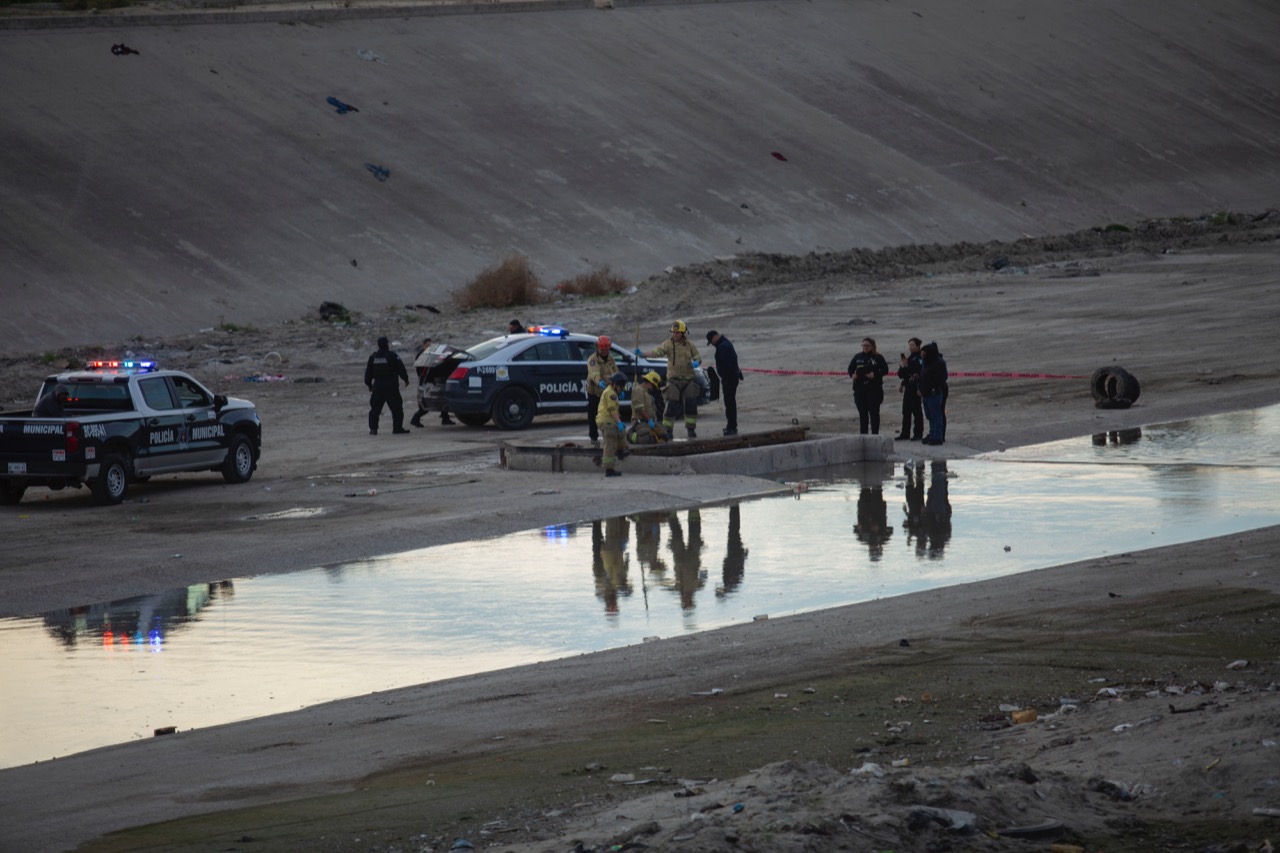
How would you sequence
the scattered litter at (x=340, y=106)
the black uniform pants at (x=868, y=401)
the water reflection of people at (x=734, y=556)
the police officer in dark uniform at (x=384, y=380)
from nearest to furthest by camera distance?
the water reflection of people at (x=734, y=556), the black uniform pants at (x=868, y=401), the police officer in dark uniform at (x=384, y=380), the scattered litter at (x=340, y=106)

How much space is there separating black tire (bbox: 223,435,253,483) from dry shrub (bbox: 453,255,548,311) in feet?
87.5

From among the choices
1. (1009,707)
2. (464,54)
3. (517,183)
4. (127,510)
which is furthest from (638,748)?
(464,54)

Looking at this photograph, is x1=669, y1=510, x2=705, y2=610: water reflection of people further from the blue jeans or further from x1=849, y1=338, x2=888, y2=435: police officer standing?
the blue jeans

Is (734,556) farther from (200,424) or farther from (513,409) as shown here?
Result: (513,409)

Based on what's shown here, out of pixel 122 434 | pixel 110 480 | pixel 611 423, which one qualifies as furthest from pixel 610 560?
pixel 122 434

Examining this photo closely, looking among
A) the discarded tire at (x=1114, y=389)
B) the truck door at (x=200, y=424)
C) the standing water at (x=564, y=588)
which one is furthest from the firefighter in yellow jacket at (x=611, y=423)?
the discarded tire at (x=1114, y=389)

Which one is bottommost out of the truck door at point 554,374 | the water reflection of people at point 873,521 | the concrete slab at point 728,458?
the water reflection of people at point 873,521

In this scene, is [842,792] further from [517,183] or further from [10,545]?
[517,183]

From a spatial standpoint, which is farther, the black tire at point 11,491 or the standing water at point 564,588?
the black tire at point 11,491

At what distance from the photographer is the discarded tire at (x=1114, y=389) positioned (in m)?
25.4

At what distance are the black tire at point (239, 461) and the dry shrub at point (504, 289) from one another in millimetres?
26659

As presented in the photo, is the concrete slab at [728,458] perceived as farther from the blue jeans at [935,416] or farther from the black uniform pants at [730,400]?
the black uniform pants at [730,400]

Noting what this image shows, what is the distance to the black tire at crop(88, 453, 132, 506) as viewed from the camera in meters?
19.6

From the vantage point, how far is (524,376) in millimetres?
26625
